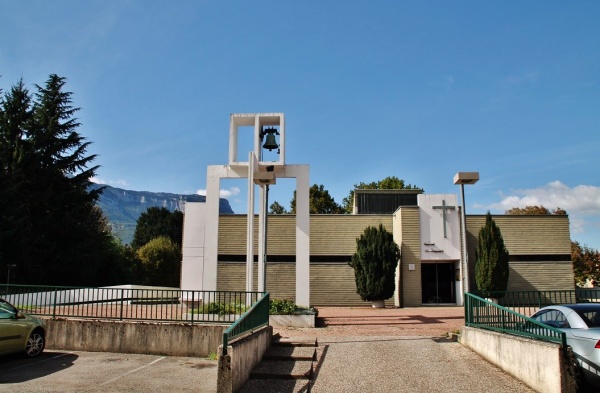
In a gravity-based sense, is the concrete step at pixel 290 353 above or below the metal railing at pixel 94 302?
below

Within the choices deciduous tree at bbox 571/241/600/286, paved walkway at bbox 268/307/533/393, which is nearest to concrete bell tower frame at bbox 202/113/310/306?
paved walkway at bbox 268/307/533/393

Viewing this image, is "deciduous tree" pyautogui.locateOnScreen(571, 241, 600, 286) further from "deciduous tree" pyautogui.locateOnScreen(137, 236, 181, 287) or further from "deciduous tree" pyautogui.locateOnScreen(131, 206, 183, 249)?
"deciduous tree" pyautogui.locateOnScreen(131, 206, 183, 249)

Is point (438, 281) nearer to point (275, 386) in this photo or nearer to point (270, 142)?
point (270, 142)

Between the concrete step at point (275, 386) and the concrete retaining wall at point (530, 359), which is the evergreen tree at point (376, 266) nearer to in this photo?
the concrete retaining wall at point (530, 359)

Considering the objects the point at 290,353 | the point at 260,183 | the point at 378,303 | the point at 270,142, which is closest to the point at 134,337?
the point at 290,353

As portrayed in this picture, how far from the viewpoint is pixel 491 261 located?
24078 millimetres

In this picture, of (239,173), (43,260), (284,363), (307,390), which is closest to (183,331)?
(284,363)

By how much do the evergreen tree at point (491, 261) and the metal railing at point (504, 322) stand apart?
44.8 ft

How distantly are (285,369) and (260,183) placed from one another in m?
9.53

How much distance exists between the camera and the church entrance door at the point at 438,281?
26.5 m

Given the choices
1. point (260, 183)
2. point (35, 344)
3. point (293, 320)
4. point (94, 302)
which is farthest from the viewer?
point (260, 183)

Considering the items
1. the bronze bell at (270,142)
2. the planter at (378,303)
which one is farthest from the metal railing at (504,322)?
the planter at (378,303)

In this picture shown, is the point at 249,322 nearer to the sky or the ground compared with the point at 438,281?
nearer to the ground

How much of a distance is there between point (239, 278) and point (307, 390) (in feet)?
62.6
